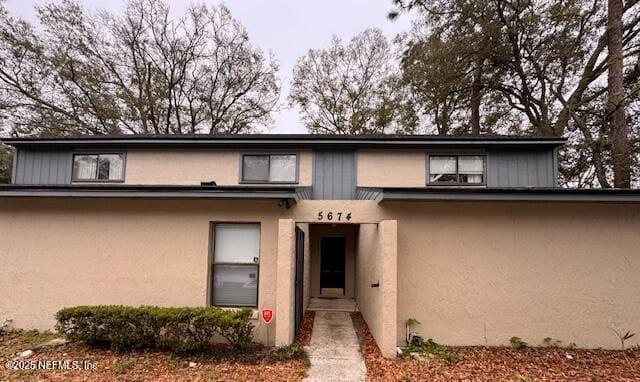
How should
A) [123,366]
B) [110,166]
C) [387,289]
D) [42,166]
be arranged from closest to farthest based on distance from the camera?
[123,366] < [387,289] < [110,166] < [42,166]

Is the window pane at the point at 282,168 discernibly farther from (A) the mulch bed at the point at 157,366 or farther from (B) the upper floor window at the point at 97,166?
(A) the mulch bed at the point at 157,366

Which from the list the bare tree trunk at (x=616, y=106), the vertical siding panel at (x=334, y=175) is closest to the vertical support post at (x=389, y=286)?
the vertical siding panel at (x=334, y=175)

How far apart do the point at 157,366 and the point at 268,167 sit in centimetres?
565

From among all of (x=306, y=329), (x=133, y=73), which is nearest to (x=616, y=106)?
(x=306, y=329)

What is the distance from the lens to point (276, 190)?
5.87m

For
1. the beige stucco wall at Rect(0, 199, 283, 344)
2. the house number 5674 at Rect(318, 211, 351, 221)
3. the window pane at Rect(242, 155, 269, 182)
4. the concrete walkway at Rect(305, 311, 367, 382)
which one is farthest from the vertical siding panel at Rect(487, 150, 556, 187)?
the beige stucco wall at Rect(0, 199, 283, 344)

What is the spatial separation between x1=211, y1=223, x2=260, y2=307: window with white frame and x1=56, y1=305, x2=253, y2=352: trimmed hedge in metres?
0.80

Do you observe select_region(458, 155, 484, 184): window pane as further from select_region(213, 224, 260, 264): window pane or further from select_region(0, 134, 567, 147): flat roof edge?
select_region(213, 224, 260, 264): window pane

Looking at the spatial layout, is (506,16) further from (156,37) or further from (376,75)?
(156,37)

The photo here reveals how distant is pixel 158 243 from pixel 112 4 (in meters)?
16.9

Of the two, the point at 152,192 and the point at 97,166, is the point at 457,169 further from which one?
the point at 97,166

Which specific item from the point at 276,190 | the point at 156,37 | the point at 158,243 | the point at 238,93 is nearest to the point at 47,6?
the point at 156,37

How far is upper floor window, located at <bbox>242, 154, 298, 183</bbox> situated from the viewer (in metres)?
9.18

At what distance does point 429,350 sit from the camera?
564cm
